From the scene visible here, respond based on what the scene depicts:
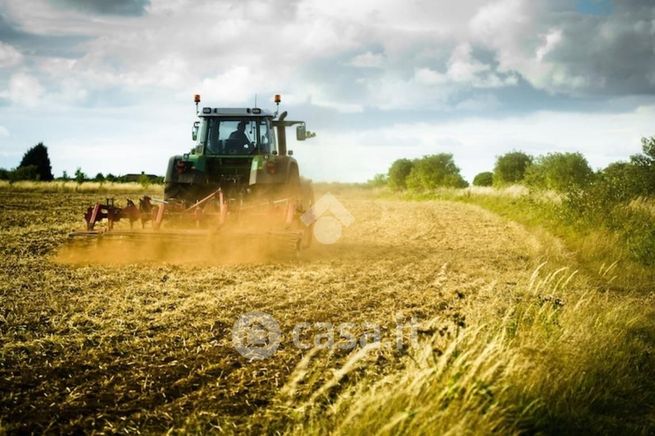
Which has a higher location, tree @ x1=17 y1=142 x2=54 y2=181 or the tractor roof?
tree @ x1=17 y1=142 x2=54 y2=181

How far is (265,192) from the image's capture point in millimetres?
9516

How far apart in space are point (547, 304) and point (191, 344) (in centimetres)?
312

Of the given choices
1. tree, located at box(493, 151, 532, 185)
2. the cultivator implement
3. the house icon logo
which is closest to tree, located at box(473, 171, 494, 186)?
tree, located at box(493, 151, 532, 185)

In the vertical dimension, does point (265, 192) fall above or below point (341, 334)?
above

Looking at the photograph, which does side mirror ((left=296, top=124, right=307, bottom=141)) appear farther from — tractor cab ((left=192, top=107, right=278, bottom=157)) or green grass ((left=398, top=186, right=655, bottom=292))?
green grass ((left=398, top=186, right=655, bottom=292))

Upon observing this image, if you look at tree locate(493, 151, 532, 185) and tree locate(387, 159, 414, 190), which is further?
tree locate(387, 159, 414, 190)

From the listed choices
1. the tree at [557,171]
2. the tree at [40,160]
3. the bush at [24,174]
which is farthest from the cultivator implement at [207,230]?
the tree at [40,160]

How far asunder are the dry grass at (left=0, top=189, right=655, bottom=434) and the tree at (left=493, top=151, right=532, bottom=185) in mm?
36358

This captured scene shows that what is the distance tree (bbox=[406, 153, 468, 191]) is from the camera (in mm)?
42531

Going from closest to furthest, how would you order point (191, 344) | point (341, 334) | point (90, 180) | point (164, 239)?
point (191, 344)
point (341, 334)
point (164, 239)
point (90, 180)

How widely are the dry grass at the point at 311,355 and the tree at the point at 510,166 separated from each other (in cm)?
3636

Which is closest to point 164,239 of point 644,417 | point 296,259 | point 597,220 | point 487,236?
point 296,259

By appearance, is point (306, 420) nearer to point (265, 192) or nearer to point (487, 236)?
point (265, 192)

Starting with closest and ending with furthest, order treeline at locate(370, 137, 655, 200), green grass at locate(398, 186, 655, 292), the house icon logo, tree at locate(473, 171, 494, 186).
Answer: green grass at locate(398, 186, 655, 292), the house icon logo, treeline at locate(370, 137, 655, 200), tree at locate(473, 171, 494, 186)
